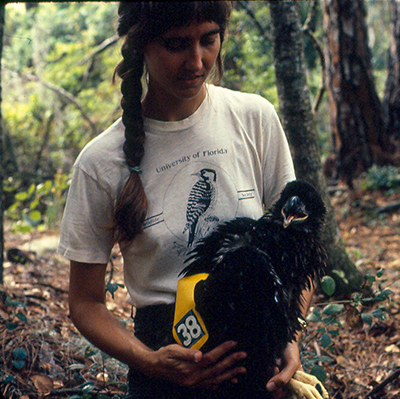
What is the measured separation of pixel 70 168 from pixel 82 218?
783 cm

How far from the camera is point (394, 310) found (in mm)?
3533

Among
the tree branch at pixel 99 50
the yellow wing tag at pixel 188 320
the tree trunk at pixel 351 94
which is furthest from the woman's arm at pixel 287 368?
the tree branch at pixel 99 50

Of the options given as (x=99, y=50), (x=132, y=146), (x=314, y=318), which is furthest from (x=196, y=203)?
(x=99, y=50)

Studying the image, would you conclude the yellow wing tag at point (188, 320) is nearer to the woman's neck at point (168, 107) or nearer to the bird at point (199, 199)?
the bird at point (199, 199)

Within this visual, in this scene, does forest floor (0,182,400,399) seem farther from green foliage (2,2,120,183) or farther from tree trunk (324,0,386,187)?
green foliage (2,2,120,183)

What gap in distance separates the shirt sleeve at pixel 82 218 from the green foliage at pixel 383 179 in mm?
5706

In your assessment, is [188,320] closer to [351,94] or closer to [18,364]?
[18,364]

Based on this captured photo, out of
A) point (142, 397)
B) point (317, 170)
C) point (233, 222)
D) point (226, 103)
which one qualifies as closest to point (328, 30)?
point (317, 170)

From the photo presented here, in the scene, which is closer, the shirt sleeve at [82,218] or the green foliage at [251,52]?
the shirt sleeve at [82,218]

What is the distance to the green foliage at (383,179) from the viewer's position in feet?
22.1

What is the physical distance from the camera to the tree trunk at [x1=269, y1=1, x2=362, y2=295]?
11.1 ft

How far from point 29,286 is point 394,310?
9.98 ft

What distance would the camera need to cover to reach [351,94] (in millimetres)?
7223

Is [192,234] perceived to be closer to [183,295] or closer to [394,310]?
[183,295]
